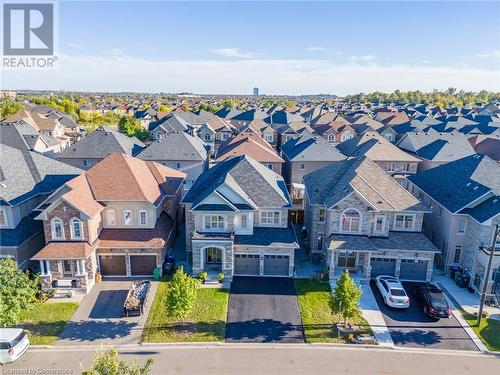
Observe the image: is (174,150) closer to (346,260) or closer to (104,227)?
(104,227)

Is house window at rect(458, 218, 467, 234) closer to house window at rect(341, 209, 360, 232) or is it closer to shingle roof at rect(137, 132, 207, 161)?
house window at rect(341, 209, 360, 232)

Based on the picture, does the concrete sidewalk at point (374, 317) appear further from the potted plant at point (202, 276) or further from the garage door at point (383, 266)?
the potted plant at point (202, 276)

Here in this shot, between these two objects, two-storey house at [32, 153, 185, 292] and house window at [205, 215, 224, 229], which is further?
house window at [205, 215, 224, 229]

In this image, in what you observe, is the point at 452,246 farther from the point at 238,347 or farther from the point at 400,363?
the point at 238,347

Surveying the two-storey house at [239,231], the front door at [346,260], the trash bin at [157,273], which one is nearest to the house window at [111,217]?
the trash bin at [157,273]

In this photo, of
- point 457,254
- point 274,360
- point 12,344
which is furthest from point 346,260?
point 12,344

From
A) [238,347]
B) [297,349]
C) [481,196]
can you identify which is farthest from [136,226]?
[481,196]

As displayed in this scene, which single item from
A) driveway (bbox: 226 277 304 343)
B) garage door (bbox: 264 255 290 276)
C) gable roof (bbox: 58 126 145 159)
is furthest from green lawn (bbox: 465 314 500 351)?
gable roof (bbox: 58 126 145 159)

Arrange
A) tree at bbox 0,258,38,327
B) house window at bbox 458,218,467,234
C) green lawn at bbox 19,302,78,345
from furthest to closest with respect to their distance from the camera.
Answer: house window at bbox 458,218,467,234, green lawn at bbox 19,302,78,345, tree at bbox 0,258,38,327
